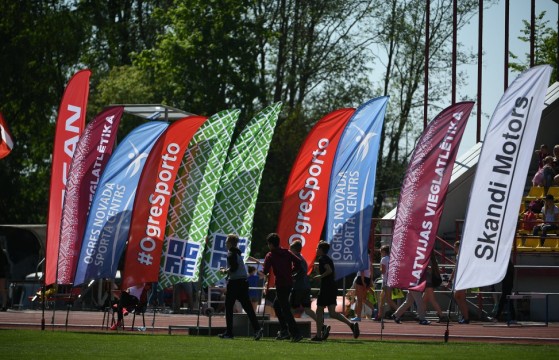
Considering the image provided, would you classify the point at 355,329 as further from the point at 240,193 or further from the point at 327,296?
the point at 240,193

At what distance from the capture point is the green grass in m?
18.8

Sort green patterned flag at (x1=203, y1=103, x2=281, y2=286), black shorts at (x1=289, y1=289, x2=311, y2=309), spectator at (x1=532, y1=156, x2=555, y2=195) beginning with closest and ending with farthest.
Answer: black shorts at (x1=289, y1=289, x2=311, y2=309), green patterned flag at (x1=203, y1=103, x2=281, y2=286), spectator at (x1=532, y1=156, x2=555, y2=195)

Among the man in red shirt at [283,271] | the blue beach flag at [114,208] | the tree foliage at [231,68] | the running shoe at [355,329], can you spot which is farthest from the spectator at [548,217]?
the tree foliage at [231,68]

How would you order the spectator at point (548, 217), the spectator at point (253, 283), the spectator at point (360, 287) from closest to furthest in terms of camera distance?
the spectator at point (360, 287) < the spectator at point (548, 217) < the spectator at point (253, 283)

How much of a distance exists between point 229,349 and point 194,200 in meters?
5.26

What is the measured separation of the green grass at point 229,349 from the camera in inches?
742

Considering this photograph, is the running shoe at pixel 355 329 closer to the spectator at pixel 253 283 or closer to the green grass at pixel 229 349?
the green grass at pixel 229 349

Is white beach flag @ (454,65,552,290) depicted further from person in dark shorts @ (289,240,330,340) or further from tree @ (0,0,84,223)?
tree @ (0,0,84,223)

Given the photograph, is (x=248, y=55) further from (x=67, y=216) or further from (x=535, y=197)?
(x=67, y=216)

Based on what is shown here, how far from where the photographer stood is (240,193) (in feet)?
82.1

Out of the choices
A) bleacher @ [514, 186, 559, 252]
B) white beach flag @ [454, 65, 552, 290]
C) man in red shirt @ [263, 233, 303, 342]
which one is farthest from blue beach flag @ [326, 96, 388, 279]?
bleacher @ [514, 186, 559, 252]

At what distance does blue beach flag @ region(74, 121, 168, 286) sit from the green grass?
166 centimetres

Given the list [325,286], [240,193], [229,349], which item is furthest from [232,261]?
[229,349]

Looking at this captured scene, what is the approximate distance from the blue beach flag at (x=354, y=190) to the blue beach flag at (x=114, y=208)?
13.4ft
